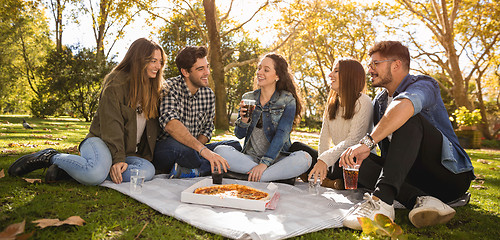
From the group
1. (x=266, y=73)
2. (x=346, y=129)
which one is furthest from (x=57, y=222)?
(x=346, y=129)

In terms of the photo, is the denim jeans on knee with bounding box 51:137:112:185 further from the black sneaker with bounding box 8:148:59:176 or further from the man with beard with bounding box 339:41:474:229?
the man with beard with bounding box 339:41:474:229

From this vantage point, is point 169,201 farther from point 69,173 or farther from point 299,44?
point 299,44

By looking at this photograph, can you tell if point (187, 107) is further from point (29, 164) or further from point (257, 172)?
point (29, 164)

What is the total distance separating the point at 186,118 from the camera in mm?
3951

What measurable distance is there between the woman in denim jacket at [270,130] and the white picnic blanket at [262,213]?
0.35m

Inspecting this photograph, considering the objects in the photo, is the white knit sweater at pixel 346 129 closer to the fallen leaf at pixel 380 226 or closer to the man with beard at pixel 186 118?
the fallen leaf at pixel 380 226

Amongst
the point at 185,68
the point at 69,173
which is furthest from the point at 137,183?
the point at 185,68

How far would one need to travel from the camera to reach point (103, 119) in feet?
10.6

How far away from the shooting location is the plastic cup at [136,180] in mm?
2881

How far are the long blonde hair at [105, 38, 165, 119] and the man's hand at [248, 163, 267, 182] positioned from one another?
1.20 metres

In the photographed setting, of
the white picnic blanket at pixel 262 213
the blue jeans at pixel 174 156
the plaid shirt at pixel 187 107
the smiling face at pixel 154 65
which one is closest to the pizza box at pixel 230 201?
the white picnic blanket at pixel 262 213

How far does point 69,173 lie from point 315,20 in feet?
43.2

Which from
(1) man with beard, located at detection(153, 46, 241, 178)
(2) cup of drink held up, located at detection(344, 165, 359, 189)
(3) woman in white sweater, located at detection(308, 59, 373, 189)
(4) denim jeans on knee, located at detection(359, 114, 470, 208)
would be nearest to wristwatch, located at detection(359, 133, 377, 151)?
(4) denim jeans on knee, located at detection(359, 114, 470, 208)

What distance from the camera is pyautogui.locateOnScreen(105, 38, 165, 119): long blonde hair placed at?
11.2ft
